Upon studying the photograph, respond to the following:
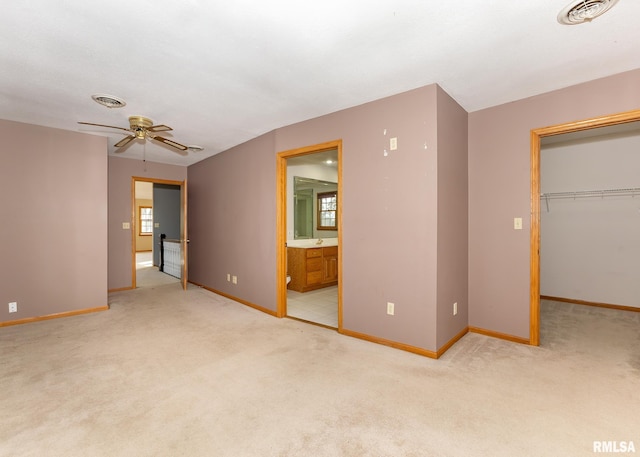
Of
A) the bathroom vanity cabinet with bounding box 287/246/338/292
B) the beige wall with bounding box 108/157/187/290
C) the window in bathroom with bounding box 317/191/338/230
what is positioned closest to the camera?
the bathroom vanity cabinet with bounding box 287/246/338/292

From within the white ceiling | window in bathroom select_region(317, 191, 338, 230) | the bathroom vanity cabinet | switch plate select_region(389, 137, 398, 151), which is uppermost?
the white ceiling

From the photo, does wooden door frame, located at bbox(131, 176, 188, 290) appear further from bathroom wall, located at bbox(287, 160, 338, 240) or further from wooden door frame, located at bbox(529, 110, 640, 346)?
wooden door frame, located at bbox(529, 110, 640, 346)

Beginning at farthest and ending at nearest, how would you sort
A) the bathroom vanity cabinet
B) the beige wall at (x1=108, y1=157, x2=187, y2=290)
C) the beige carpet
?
the beige wall at (x1=108, y1=157, x2=187, y2=290) < the bathroom vanity cabinet < the beige carpet

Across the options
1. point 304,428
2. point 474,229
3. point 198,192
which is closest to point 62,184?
point 198,192

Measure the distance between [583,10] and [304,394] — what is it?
9.67 ft

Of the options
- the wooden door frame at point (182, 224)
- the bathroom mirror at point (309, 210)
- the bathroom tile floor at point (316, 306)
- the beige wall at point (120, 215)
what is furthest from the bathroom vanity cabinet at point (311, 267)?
the beige wall at point (120, 215)

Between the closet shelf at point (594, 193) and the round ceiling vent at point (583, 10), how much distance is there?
10.5ft

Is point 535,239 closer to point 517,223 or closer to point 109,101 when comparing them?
point 517,223

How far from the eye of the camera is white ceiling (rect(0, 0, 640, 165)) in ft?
5.90

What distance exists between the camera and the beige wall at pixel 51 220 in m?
3.71

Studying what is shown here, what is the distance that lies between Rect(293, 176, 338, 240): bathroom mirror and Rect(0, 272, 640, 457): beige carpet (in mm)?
4552

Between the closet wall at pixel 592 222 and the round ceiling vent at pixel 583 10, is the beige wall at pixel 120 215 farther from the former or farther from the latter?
the closet wall at pixel 592 222

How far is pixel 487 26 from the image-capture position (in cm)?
193

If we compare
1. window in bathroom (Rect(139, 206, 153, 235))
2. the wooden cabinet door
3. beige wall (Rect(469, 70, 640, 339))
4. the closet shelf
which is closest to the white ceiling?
beige wall (Rect(469, 70, 640, 339))
